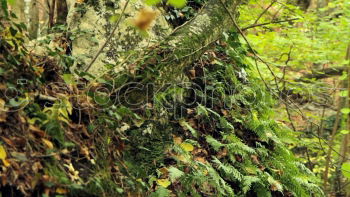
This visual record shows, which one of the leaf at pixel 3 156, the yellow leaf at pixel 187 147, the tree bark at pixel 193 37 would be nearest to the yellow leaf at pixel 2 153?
the leaf at pixel 3 156

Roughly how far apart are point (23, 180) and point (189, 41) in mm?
2087

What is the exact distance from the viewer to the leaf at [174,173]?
361cm

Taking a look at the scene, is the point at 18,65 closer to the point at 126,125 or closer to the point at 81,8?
the point at 126,125

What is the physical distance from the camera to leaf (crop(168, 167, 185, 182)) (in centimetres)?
361

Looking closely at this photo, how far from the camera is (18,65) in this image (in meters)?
2.66

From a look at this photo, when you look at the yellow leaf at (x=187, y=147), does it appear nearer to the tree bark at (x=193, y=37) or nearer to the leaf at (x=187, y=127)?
the leaf at (x=187, y=127)

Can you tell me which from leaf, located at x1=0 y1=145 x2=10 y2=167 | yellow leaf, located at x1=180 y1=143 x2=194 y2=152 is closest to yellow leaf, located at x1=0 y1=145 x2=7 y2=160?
leaf, located at x1=0 y1=145 x2=10 y2=167

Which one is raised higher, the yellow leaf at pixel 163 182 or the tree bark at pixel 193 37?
the tree bark at pixel 193 37

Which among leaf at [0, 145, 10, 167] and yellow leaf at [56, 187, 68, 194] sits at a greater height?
leaf at [0, 145, 10, 167]

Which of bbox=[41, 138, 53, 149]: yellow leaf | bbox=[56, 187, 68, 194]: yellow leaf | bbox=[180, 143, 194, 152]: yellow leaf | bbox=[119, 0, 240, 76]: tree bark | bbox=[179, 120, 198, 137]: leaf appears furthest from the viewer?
bbox=[179, 120, 198, 137]: leaf

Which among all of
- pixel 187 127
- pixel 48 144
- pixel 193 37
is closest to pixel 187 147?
pixel 187 127

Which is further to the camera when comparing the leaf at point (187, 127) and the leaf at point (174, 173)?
the leaf at point (187, 127)

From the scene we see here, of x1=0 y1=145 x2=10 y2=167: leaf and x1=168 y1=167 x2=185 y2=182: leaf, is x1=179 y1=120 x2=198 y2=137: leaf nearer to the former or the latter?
x1=168 y1=167 x2=185 y2=182: leaf

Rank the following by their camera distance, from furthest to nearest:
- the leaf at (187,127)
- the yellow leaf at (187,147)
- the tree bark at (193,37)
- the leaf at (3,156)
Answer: the leaf at (187,127) < the yellow leaf at (187,147) < the tree bark at (193,37) < the leaf at (3,156)
